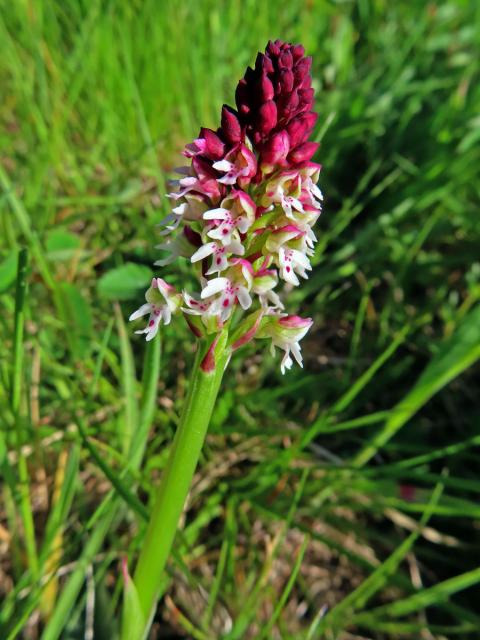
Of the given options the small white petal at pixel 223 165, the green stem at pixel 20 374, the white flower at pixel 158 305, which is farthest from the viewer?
the green stem at pixel 20 374

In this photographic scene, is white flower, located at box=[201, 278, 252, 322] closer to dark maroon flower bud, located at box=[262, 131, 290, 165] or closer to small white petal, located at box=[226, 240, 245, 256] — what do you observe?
small white petal, located at box=[226, 240, 245, 256]

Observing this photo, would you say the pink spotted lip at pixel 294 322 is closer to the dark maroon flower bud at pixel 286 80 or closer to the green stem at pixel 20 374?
the dark maroon flower bud at pixel 286 80

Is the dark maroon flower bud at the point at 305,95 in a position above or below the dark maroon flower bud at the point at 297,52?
below

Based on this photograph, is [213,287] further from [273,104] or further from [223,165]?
[273,104]

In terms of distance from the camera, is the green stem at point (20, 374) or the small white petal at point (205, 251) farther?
the green stem at point (20, 374)

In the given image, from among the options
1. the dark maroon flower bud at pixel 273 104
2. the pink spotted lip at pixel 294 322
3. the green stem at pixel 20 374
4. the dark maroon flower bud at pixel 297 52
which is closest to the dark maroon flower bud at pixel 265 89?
the dark maroon flower bud at pixel 273 104

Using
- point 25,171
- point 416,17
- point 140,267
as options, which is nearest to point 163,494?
point 140,267

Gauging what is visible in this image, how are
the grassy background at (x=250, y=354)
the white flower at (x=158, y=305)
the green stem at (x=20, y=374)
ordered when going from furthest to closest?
the grassy background at (x=250, y=354) < the green stem at (x=20, y=374) < the white flower at (x=158, y=305)
